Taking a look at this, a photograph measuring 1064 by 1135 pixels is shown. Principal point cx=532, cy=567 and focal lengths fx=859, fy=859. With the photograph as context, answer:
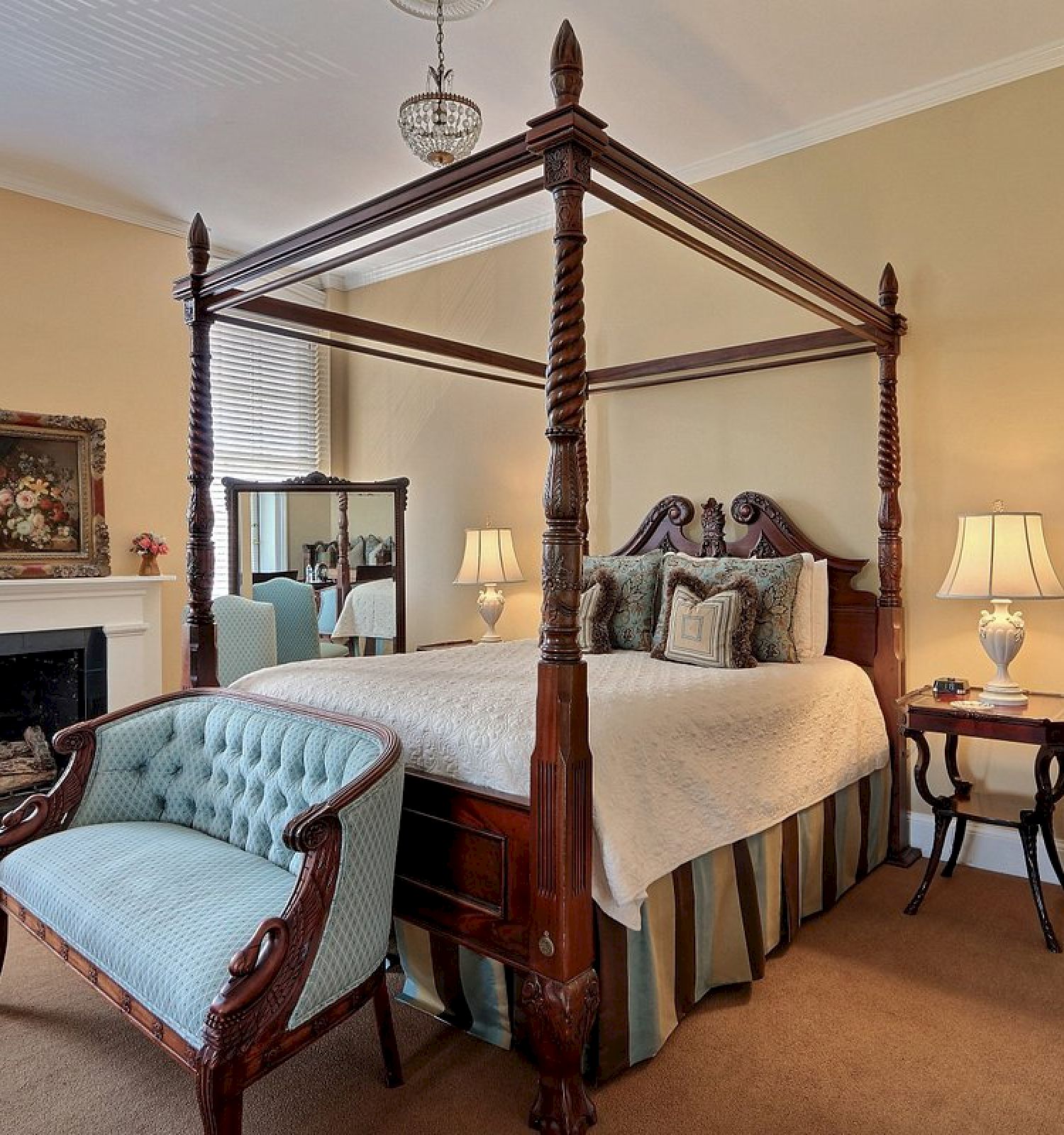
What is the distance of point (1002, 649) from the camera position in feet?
9.71

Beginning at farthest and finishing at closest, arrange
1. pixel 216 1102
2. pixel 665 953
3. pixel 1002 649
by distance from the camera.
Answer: pixel 1002 649, pixel 665 953, pixel 216 1102

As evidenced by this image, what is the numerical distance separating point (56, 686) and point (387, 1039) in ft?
10.1

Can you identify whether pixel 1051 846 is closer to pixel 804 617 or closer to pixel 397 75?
pixel 804 617

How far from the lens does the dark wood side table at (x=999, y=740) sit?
2.72 metres

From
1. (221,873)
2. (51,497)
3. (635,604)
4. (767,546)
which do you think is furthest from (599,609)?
(51,497)

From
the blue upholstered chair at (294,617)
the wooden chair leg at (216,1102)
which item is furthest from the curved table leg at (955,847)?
the blue upholstered chair at (294,617)

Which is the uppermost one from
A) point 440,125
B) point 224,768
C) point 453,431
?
point 440,125

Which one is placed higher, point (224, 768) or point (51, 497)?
point (51, 497)

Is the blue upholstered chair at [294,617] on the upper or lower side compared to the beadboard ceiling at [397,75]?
lower

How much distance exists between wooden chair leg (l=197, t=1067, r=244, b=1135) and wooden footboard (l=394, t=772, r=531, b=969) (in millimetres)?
647

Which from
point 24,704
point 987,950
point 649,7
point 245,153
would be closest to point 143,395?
point 245,153

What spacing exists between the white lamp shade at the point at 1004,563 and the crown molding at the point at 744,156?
66.3 inches

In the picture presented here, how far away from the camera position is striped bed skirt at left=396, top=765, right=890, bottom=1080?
2033mm

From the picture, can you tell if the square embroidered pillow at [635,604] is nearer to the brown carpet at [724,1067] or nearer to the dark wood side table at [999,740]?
the dark wood side table at [999,740]
